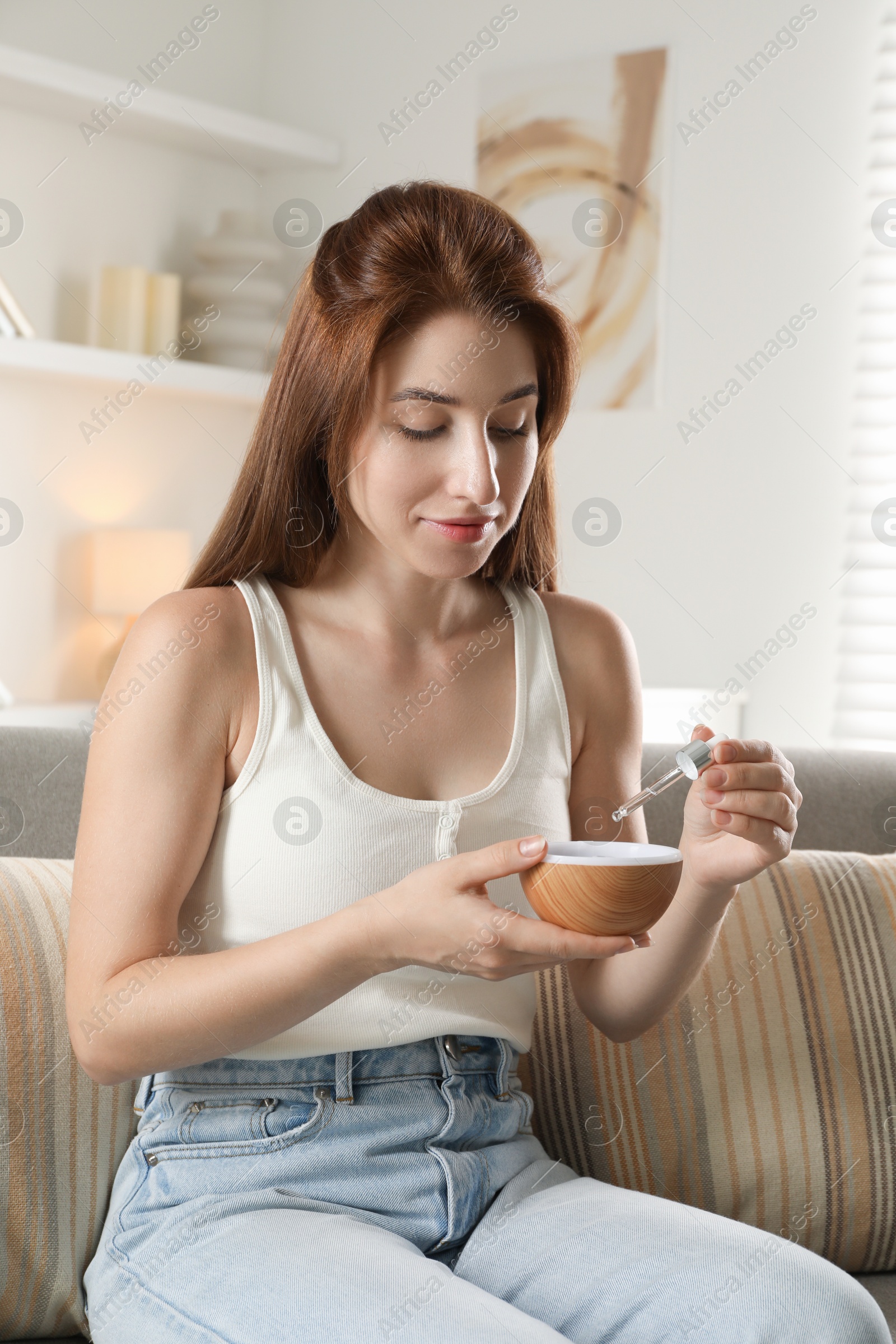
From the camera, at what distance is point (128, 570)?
10.6 ft

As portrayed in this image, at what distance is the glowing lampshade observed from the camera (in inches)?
127

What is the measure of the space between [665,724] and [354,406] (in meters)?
1.87

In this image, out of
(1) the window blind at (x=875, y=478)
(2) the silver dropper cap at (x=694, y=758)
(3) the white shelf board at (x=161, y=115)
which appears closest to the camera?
(2) the silver dropper cap at (x=694, y=758)

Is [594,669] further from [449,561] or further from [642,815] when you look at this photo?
[449,561]

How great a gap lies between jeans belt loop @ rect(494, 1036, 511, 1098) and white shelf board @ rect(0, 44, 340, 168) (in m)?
2.63

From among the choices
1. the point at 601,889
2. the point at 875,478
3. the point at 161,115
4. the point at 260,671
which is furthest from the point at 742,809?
the point at 161,115

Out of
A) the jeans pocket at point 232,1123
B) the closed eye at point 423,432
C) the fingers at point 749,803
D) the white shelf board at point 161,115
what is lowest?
the jeans pocket at point 232,1123

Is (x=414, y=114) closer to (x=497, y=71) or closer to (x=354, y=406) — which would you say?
(x=497, y=71)

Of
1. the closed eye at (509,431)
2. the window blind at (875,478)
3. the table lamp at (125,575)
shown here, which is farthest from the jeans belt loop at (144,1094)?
the table lamp at (125,575)

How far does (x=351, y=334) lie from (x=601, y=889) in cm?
51

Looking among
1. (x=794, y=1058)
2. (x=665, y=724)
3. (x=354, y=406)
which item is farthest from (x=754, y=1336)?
(x=665, y=724)

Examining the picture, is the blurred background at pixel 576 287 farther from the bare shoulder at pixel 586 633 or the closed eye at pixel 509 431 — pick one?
the closed eye at pixel 509 431

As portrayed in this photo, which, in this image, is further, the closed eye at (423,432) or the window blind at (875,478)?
the window blind at (875,478)

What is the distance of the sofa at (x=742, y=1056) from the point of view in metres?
1.29
